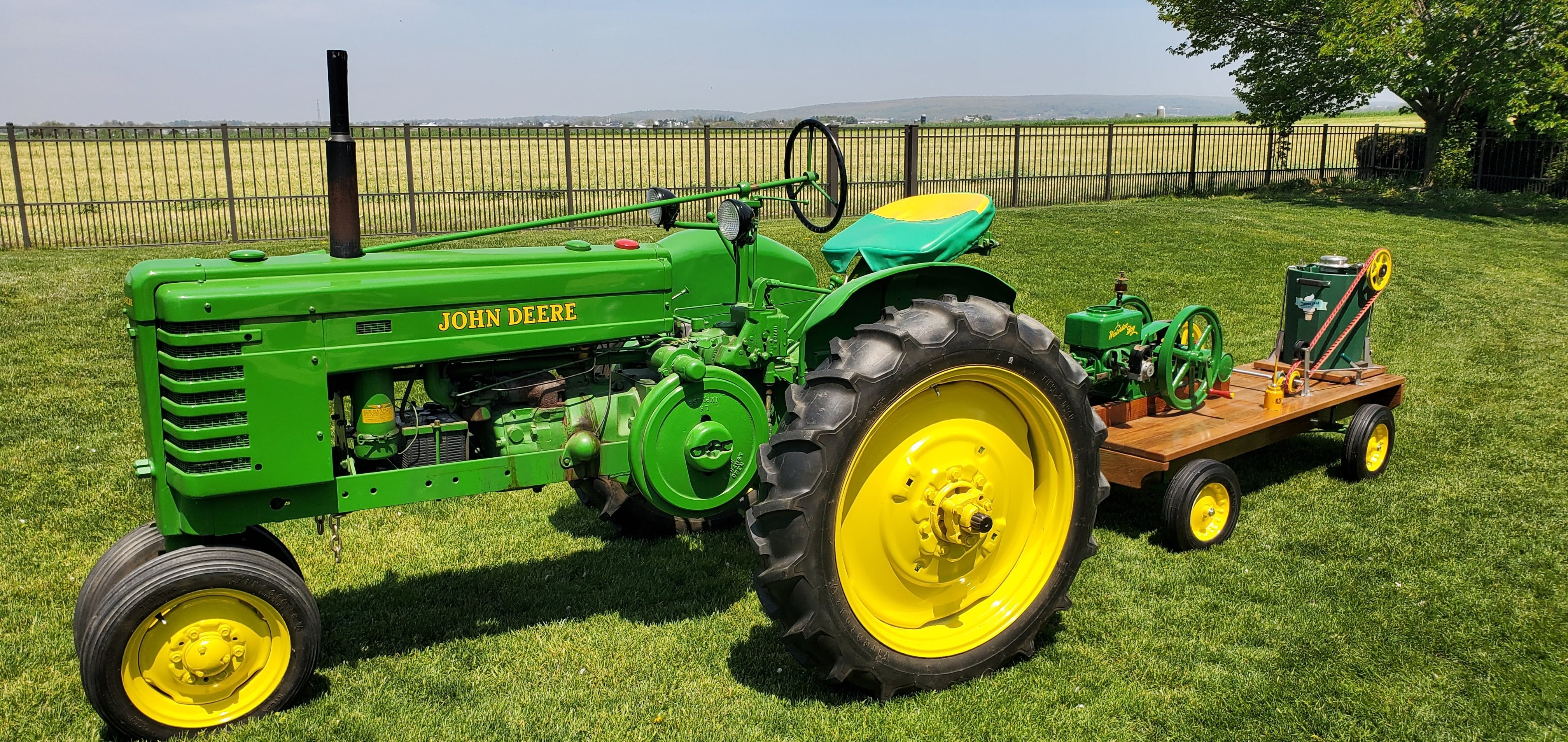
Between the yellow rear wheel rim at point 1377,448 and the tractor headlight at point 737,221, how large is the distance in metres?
3.86

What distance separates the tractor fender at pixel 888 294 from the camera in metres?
4.20

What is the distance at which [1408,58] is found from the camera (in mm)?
16188

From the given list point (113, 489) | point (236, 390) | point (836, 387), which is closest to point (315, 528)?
point (113, 489)

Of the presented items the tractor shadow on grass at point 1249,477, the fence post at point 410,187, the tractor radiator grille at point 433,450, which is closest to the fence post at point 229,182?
the fence post at point 410,187

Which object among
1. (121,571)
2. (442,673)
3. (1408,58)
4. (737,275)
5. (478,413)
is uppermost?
(1408,58)

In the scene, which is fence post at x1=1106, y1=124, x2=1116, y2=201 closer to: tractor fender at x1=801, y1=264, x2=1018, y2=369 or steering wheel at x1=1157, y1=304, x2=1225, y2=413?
steering wheel at x1=1157, y1=304, x2=1225, y2=413

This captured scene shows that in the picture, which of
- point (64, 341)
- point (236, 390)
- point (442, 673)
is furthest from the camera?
point (64, 341)

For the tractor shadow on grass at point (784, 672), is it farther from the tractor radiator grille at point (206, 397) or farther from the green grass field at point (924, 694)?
the tractor radiator grille at point (206, 397)

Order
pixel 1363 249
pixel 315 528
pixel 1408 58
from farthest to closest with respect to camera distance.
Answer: pixel 1408 58 → pixel 1363 249 → pixel 315 528

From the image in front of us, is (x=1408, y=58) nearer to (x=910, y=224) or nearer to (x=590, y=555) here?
(x=910, y=224)

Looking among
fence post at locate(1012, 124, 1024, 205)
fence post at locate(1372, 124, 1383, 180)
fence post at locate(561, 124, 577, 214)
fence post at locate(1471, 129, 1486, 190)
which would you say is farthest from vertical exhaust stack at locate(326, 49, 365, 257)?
fence post at locate(1471, 129, 1486, 190)

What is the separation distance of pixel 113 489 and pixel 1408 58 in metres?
17.4

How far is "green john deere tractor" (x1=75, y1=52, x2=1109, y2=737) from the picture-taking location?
330cm

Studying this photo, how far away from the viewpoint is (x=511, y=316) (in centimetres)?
376
